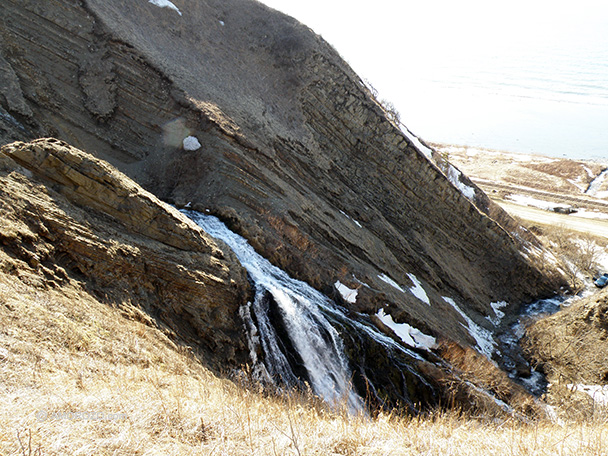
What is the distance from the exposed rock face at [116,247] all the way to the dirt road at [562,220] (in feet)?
94.6

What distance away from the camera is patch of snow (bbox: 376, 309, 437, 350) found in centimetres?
1288

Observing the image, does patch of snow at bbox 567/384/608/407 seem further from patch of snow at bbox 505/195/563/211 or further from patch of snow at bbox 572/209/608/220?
patch of snow at bbox 505/195/563/211

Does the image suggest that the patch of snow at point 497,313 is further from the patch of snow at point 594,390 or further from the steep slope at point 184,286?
the steep slope at point 184,286

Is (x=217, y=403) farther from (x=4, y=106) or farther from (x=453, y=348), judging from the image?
(x=4, y=106)

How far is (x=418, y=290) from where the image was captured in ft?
52.4

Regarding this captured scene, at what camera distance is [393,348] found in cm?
1203

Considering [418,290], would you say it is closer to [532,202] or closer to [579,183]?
[532,202]

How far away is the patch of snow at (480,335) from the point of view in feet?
51.0

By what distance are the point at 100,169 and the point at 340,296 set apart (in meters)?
7.63

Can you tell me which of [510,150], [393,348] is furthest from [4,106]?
[510,150]

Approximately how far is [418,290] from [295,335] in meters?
7.46

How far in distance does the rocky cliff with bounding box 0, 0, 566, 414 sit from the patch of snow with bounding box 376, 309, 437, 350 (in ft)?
0.85

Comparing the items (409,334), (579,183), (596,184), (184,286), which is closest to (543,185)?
(579,183)

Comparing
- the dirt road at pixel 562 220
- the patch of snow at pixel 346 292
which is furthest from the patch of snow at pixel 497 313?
the dirt road at pixel 562 220
